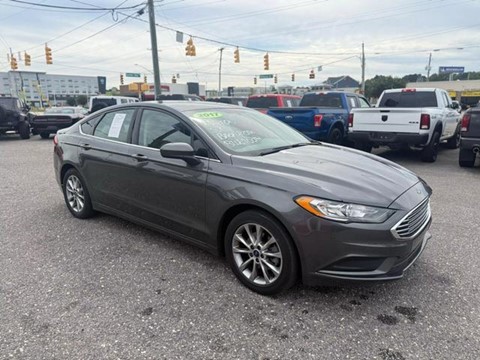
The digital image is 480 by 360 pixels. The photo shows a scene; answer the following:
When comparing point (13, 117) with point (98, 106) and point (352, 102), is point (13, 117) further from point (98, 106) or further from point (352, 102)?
point (352, 102)

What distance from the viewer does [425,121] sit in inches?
314

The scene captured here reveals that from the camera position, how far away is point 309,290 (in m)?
3.04

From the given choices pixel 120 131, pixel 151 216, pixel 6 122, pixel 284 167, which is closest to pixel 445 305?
pixel 284 167

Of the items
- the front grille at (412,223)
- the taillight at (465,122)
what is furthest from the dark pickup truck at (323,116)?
the front grille at (412,223)

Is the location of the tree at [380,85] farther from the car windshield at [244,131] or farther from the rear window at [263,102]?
the car windshield at [244,131]

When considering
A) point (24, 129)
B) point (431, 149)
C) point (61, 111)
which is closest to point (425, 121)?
point (431, 149)

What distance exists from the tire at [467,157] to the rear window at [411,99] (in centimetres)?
188

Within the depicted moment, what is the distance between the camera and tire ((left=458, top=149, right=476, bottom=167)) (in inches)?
316

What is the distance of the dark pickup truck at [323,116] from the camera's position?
8.80 m

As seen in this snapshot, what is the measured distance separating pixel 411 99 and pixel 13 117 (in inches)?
613

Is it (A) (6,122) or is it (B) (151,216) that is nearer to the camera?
(B) (151,216)

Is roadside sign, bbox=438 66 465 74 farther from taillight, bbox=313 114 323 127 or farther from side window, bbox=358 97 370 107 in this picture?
taillight, bbox=313 114 323 127

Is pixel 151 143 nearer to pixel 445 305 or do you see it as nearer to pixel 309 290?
pixel 309 290

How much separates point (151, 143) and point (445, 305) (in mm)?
3036
